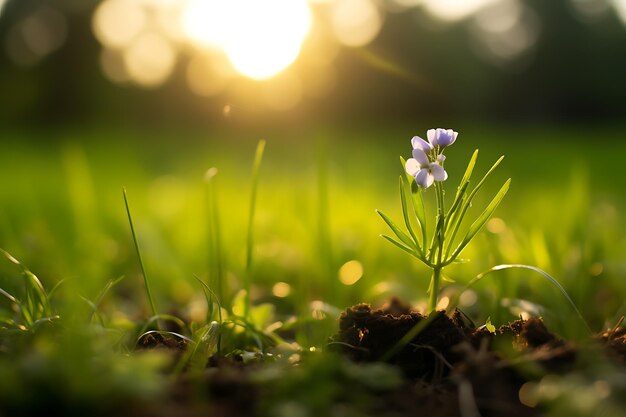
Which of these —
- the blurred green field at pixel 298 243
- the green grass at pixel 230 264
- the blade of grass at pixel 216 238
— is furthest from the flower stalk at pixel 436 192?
the blade of grass at pixel 216 238

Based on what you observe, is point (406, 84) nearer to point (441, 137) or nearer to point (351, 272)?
point (351, 272)

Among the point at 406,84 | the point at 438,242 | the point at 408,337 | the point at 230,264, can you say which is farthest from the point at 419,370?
the point at 406,84

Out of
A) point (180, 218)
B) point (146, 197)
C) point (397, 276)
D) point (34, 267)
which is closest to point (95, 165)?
point (146, 197)

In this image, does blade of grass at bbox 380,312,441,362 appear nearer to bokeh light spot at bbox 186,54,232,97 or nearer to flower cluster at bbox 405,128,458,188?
flower cluster at bbox 405,128,458,188

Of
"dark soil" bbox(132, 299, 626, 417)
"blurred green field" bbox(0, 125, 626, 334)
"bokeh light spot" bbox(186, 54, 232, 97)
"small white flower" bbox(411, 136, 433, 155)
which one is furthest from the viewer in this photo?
"bokeh light spot" bbox(186, 54, 232, 97)

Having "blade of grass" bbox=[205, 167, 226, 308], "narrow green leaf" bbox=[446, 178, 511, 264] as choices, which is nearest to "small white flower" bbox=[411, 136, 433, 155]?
"narrow green leaf" bbox=[446, 178, 511, 264]

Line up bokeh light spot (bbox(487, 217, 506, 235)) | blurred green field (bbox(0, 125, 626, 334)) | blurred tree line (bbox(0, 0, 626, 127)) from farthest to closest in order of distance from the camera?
blurred tree line (bbox(0, 0, 626, 127))
bokeh light spot (bbox(487, 217, 506, 235))
blurred green field (bbox(0, 125, 626, 334))

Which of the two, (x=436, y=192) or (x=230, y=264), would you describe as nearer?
(x=436, y=192)

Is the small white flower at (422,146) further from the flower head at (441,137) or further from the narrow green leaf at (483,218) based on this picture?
the narrow green leaf at (483,218)

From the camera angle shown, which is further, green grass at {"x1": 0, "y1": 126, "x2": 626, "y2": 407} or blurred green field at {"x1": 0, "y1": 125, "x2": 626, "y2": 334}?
blurred green field at {"x1": 0, "y1": 125, "x2": 626, "y2": 334}
